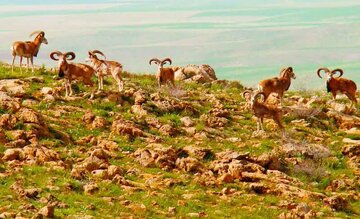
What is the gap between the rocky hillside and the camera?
19891 millimetres

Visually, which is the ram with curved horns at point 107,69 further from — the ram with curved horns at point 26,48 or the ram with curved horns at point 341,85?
the ram with curved horns at point 341,85

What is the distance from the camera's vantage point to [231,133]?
2731 centimetres

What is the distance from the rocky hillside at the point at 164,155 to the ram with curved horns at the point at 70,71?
488 millimetres

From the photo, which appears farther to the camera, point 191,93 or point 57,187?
point 191,93

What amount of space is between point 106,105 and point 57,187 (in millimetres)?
8845

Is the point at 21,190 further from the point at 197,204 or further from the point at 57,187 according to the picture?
the point at 197,204

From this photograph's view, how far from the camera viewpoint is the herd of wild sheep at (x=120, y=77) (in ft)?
90.6

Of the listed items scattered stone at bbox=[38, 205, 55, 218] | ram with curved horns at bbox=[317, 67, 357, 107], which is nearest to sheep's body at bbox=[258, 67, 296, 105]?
ram with curved horns at bbox=[317, 67, 357, 107]

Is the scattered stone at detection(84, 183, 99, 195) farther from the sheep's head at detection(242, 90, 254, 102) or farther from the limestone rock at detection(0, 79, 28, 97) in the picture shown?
the sheep's head at detection(242, 90, 254, 102)

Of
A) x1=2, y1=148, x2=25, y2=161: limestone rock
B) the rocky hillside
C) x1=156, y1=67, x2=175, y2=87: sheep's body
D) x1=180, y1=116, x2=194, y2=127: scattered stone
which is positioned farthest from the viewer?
x1=156, y1=67, x2=175, y2=87: sheep's body

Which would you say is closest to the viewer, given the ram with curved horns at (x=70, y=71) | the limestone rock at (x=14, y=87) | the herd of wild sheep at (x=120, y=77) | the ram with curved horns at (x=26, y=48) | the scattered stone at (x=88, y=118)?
the scattered stone at (x=88, y=118)

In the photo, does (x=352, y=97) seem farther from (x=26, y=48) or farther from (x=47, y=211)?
(x=47, y=211)

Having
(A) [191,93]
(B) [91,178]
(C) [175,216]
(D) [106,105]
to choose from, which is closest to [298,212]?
(C) [175,216]

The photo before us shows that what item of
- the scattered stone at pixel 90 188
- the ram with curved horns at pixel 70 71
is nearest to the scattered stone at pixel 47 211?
the scattered stone at pixel 90 188
